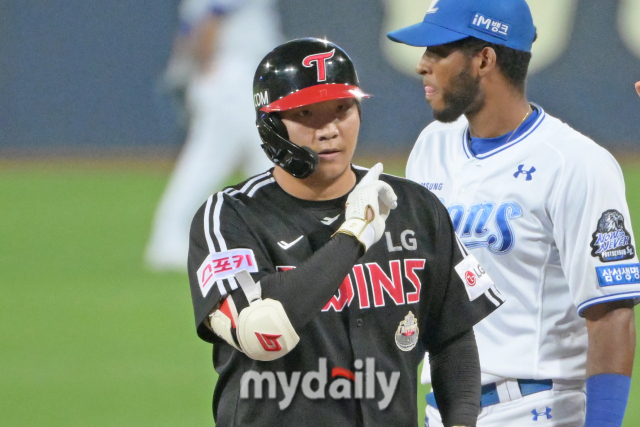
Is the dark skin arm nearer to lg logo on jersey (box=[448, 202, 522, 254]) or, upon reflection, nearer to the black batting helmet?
lg logo on jersey (box=[448, 202, 522, 254])

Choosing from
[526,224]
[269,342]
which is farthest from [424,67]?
[269,342]

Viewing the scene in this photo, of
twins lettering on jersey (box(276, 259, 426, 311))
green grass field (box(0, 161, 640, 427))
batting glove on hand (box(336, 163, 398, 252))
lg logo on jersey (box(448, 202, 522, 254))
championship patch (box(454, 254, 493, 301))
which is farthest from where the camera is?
green grass field (box(0, 161, 640, 427))

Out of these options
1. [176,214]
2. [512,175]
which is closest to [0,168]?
[176,214]

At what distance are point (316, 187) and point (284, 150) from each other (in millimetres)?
130

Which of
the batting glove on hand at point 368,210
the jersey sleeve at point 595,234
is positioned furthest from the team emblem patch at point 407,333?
the jersey sleeve at point 595,234

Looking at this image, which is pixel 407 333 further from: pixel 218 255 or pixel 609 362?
pixel 609 362

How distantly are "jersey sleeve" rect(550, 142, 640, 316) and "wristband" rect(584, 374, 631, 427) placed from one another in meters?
0.21

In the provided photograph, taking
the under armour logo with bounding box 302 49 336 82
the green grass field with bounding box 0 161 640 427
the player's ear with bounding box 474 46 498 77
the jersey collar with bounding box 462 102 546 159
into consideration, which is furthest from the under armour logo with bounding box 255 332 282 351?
the green grass field with bounding box 0 161 640 427

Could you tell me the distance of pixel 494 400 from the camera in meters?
2.96

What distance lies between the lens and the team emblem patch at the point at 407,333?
2.45m

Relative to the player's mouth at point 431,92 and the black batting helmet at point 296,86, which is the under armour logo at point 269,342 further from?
the player's mouth at point 431,92

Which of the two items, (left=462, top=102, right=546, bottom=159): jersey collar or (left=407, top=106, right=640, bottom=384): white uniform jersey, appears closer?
(left=407, top=106, right=640, bottom=384): white uniform jersey

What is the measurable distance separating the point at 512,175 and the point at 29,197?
33.7 feet

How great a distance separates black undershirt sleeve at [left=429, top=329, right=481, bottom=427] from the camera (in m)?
2.50
